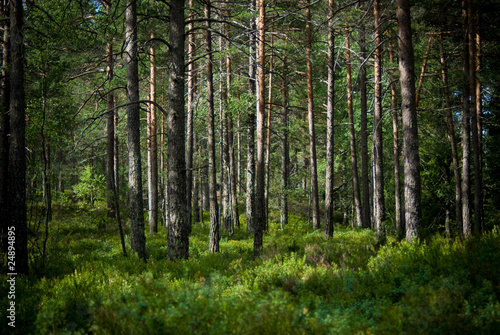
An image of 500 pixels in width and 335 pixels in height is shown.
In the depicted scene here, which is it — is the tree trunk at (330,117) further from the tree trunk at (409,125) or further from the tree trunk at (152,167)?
the tree trunk at (152,167)

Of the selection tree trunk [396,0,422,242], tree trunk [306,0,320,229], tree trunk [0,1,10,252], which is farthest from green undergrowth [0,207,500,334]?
tree trunk [306,0,320,229]

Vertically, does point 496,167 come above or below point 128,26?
below

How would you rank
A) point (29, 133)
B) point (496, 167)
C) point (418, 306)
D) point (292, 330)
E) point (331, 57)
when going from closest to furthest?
point (292, 330) → point (418, 306) → point (29, 133) → point (331, 57) → point (496, 167)

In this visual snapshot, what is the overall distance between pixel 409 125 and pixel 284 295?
5356 mm

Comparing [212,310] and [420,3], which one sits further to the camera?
[420,3]

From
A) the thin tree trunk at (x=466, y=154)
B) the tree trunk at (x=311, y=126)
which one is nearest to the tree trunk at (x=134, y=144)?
the tree trunk at (x=311, y=126)

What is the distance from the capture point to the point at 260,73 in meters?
10.8

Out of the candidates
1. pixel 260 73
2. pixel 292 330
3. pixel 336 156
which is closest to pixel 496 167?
pixel 336 156

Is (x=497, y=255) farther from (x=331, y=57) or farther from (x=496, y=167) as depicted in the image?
(x=496, y=167)

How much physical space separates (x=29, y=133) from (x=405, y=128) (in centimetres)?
1011

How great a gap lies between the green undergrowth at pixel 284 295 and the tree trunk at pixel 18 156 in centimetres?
88

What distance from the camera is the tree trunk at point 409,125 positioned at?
773 cm

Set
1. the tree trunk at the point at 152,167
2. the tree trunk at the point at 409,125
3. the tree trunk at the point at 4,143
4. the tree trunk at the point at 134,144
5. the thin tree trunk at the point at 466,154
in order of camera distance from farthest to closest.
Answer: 1. the tree trunk at the point at 152,167
2. the thin tree trunk at the point at 466,154
3. the tree trunk at the point at 4,143
4. the tree trunk at the point at 134,144
5. the tree trunk at the point at 409,125

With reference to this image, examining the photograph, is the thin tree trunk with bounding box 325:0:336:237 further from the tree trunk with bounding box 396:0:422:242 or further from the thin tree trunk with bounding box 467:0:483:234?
the tree trunk with bounding box 396:0:422:242
